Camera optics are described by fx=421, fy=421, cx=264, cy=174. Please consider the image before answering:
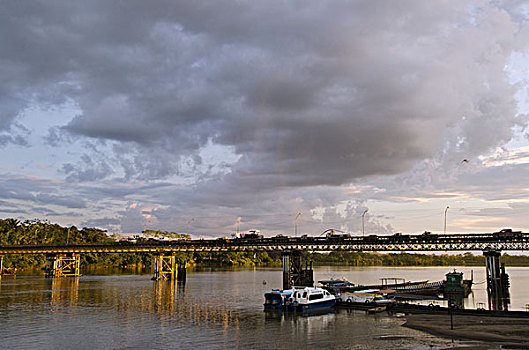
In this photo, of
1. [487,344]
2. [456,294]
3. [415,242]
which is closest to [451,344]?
[487,344]

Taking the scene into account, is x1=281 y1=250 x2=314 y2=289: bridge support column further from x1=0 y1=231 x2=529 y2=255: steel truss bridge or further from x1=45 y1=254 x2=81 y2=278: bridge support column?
x1=45 y1=254 x2=81 y2=278: bridge support column

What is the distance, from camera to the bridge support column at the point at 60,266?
172 meters

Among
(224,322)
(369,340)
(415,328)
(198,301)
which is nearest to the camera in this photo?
(369,340)

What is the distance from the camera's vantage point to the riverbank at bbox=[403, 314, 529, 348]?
1797 inches

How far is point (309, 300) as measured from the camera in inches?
2741

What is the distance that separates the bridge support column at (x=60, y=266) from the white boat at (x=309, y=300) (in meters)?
134

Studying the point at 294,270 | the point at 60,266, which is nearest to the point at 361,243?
the point at 294,270

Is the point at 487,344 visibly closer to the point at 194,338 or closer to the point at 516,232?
the point at 194,338

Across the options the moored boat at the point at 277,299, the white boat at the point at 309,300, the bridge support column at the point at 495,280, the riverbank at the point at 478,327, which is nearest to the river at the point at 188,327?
the moored boat at the point at 277,299

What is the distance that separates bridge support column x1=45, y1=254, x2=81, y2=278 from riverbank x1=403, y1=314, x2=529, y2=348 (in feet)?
500

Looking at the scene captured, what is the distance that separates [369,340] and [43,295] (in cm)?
8098

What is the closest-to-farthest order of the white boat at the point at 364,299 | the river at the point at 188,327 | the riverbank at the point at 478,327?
the river at the point at 188,327, the riverbank at the point at 478,327, the white boat at the point at 364,299

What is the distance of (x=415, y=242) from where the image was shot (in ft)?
396

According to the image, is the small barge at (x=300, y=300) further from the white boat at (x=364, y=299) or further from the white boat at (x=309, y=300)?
the white boat at (x=364, y=299)
